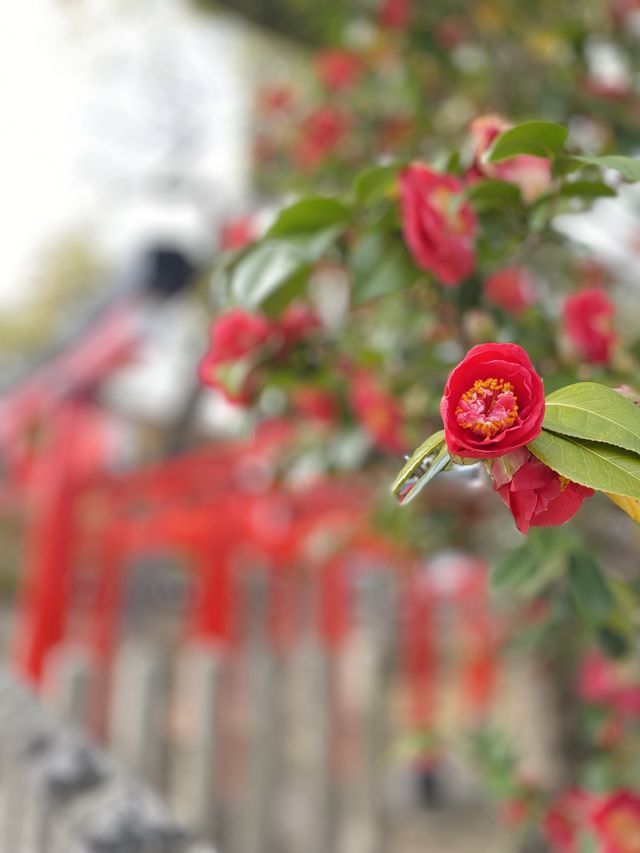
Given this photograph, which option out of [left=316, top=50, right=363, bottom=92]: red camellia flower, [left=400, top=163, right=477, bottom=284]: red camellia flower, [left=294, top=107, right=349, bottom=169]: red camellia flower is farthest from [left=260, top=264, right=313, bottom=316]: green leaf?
[left=316, top=50, right=363, bottom=92]: red camellia flower

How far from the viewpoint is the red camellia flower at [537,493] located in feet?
1.30

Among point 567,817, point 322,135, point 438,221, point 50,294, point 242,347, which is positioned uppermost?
point 438,221

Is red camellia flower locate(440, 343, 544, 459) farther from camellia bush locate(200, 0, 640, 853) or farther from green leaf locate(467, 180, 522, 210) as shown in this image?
green leaf locate(467, 180, 522, 210)

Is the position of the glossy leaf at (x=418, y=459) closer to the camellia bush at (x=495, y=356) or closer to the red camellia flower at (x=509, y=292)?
the camellia bush at (x=495, y=356)

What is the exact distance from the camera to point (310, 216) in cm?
67

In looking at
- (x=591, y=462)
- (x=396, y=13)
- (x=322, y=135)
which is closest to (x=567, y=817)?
(x=591, y=462)

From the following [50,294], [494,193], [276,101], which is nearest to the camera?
[494,193]

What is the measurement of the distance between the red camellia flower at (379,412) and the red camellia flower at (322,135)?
111 centimetres

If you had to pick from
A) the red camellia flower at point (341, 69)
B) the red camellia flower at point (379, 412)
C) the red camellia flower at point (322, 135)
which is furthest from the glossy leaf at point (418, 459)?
the red camellia flower at point (341, 69)

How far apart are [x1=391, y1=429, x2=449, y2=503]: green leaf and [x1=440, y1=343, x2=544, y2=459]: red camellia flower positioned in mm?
19

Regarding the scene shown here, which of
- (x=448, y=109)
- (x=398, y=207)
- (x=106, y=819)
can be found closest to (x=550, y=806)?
(x=106, y=819)

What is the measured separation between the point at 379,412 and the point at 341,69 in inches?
52.8

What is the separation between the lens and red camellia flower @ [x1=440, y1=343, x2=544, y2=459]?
1.22 ft

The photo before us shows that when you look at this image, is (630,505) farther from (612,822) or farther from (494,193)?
(612,822)
